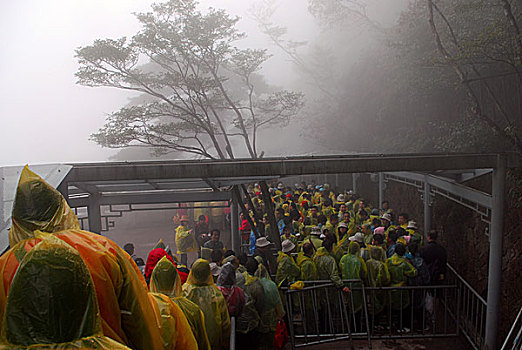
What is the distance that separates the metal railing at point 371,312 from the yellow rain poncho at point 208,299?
1.63m

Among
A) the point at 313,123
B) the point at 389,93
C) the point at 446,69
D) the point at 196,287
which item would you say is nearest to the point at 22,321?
the point at 196,287

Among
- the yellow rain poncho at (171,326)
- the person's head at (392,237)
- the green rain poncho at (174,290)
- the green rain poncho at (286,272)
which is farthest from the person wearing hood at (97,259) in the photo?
the person's head at (392,237)

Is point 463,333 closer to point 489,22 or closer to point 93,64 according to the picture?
point 489,22

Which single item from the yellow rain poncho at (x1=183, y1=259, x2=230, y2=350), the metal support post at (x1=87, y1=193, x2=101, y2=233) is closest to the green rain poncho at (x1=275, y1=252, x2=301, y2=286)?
the yellow rain poncho at (x1=183, y1=259, x2=230, y2=350)

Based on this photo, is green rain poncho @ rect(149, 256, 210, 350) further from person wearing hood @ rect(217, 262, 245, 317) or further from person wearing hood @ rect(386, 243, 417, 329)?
person wearing hood @ rect(386, 243, 417, 329)

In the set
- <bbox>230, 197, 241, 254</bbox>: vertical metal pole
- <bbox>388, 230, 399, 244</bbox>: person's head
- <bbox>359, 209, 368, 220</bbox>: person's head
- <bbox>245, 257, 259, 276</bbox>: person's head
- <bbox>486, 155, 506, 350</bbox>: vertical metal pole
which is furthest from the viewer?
<bbox>359, 209, 368, 220</bbox>: person's head

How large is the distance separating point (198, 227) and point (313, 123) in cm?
1284

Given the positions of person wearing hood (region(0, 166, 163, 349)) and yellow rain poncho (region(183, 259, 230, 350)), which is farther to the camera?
yellow rain poncho (region(183, 259, 230, 350))

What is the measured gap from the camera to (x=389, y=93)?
1598 cm

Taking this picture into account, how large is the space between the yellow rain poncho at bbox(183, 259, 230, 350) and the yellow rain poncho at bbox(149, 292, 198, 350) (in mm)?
941

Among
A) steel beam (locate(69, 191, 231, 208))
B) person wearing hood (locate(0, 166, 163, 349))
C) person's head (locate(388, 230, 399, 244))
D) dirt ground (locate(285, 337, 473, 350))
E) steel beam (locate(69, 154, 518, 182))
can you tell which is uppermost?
steel beam (locate(69, 154, 518, 182))

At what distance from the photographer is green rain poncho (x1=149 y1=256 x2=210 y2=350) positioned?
7.76 ft

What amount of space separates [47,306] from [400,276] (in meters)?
4.62

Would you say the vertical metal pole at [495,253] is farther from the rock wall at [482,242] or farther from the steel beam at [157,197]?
the steel beam at [157,197]
